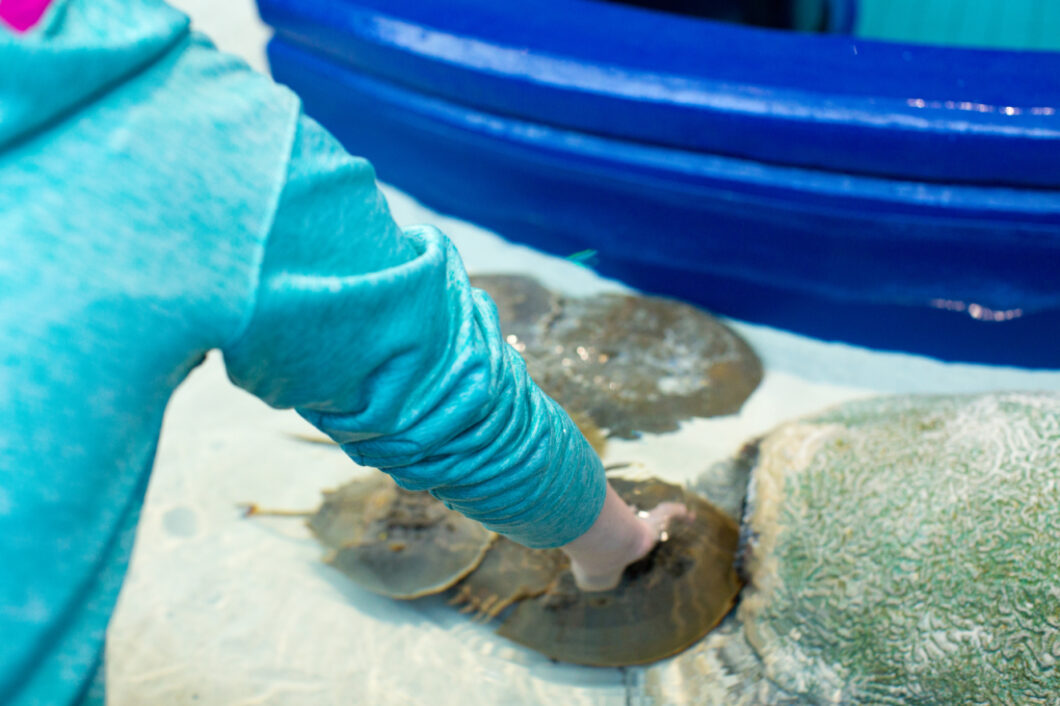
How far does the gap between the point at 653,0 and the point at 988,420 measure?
7.51 feet

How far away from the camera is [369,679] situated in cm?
160

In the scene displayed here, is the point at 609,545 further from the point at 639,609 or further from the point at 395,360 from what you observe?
the point at 395,360

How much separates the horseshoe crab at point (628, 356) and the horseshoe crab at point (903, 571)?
380 millimetres

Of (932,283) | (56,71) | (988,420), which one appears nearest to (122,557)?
(56,71)

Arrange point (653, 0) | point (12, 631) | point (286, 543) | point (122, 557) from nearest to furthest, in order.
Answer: point (12, 631) → point (122, 557) → point (286, 543) → point (653, 0)

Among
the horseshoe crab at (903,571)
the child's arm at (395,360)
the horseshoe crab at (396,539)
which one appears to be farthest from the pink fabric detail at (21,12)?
the horseshoe crab at (903,571)

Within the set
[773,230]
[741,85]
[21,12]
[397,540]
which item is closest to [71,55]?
[21,12]

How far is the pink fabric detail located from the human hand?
96 cm

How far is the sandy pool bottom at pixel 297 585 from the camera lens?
1.59 meters

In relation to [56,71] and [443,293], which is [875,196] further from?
[56,71]

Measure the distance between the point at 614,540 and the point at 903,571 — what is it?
0.52 m

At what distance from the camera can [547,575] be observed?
1.66m

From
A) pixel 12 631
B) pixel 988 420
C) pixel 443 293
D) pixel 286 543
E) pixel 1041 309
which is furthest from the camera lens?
pixel 1041 309

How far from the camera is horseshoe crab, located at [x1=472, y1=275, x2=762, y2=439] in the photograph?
2.04 meters
